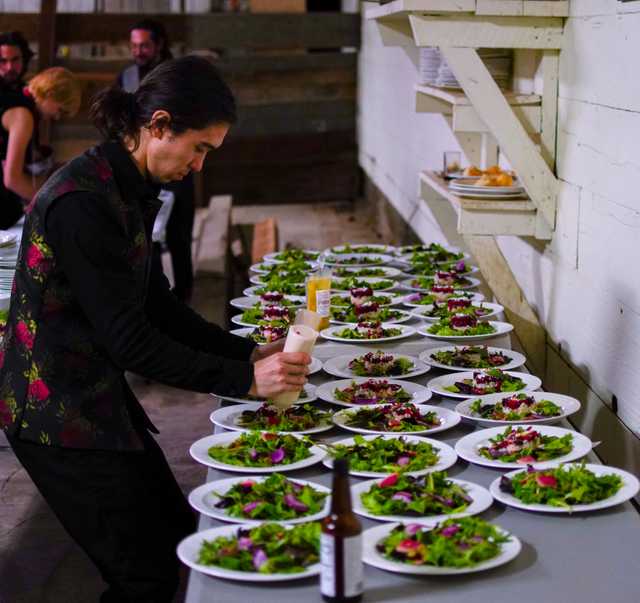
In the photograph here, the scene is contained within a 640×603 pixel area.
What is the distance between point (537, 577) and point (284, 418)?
873mm

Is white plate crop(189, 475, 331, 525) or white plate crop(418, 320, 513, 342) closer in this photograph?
white plate crop(189, 475, 331, 525)

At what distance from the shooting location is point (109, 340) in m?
2.30

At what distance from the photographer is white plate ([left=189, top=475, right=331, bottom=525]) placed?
6.46ft

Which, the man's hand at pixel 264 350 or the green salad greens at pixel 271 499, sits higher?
the man's hand at pixel 264 350

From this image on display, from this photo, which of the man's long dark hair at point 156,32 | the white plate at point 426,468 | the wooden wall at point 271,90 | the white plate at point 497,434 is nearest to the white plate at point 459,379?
the white plate at point 497,434

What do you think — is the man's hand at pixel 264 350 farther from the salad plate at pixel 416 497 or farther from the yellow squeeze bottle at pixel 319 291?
the salad plate at pixel 416 497

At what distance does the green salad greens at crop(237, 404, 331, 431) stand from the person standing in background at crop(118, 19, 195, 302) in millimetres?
Answer: 4195

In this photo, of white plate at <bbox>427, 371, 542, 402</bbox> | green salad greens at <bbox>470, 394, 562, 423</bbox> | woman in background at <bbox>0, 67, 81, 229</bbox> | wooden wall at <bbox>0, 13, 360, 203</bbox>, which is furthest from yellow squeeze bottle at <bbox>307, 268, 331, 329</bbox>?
wooden wall at <bbox>0, 13, 360, 203</bbox>

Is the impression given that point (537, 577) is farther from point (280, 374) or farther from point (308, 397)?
point (308, 397)

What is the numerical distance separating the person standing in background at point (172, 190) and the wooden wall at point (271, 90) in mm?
3305

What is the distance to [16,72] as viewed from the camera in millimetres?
5801

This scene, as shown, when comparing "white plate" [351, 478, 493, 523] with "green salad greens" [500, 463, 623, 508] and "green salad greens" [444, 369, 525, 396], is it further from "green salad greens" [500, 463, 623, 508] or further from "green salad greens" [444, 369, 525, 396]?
"green salad greens" [444, 369, 525, 396]

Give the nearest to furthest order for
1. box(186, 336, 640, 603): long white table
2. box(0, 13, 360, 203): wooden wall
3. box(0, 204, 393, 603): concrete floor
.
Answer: box(186, 336, 640, 603): long white table < box(0, 204, 393, 603): concrete floor < box(0, 13, 360, 203): wooden wall

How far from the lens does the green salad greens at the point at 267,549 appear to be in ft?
5.84
